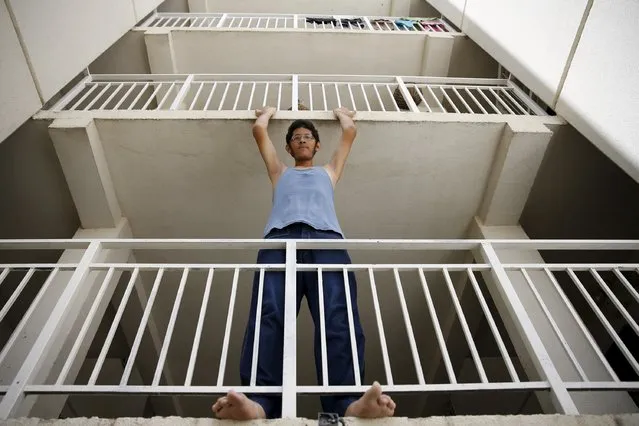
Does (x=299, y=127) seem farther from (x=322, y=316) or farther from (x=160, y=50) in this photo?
(x=160, y=50)

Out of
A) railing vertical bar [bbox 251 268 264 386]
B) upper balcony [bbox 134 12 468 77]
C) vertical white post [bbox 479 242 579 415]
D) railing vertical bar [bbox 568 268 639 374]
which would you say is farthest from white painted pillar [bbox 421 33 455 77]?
railing vertical bar [bbox 251 268 264 386]

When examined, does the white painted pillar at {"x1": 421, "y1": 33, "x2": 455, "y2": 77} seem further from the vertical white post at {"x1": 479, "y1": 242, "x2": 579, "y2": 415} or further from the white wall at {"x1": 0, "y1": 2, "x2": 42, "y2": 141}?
the white wall at {"x1": 0, "y1": 2, "x2": 42, "y2": 141}

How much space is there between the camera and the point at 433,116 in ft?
10.4

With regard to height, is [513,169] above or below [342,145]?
below

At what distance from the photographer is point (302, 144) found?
8.99ft

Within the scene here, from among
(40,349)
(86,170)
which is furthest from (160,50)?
(40,349)

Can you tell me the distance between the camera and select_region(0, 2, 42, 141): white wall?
2.45m

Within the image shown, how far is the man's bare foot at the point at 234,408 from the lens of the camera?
128 cm

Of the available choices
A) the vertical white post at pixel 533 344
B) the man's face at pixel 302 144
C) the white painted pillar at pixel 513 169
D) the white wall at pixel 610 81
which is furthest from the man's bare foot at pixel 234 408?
the white painted pillar at pixel 513 169

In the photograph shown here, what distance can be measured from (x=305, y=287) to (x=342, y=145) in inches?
48.0

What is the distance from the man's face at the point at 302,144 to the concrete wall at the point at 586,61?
7.12 feet

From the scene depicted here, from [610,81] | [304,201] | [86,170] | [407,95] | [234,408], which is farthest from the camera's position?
[407,95]

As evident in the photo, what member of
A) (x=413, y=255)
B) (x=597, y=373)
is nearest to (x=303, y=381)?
(x=413, y=255)

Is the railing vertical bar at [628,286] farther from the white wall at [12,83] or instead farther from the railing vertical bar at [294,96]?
the white wall at [12,83]
